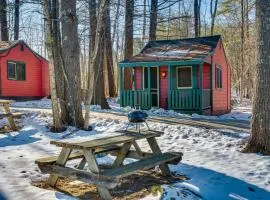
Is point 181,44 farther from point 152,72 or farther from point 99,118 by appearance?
point 99,118

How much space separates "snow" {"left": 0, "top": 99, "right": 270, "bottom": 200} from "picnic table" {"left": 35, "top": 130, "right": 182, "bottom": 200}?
1.05 ft

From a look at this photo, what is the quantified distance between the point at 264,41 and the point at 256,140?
1910 millimetres

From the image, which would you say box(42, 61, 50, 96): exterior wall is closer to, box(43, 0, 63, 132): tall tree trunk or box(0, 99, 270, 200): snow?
box(0, 99, 270, 200): snow

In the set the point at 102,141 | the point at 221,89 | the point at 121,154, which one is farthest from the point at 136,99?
the point at 102,141

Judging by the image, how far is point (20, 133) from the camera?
34.8 ft

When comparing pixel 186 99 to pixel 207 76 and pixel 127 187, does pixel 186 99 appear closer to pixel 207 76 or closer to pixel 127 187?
pixel 207 76

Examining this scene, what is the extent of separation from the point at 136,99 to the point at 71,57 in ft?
23.0

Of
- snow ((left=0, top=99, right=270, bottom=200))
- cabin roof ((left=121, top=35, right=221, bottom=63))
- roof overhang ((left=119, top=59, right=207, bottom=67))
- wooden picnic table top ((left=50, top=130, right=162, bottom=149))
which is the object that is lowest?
snow ((left=0, top=99, right=270, bottom=200))

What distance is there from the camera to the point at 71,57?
10.7 meters

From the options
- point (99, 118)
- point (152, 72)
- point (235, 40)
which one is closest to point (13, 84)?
point (152, 72)

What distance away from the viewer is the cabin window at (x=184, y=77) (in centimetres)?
1681

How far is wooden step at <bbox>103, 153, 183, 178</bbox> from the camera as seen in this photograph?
4996 mm

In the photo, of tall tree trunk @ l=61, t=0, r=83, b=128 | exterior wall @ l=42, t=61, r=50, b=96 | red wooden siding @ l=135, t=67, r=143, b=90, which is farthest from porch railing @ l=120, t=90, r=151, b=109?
exterior wall @ l=42, t=61, r=50, b=96

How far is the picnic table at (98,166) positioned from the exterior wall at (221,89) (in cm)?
1203
